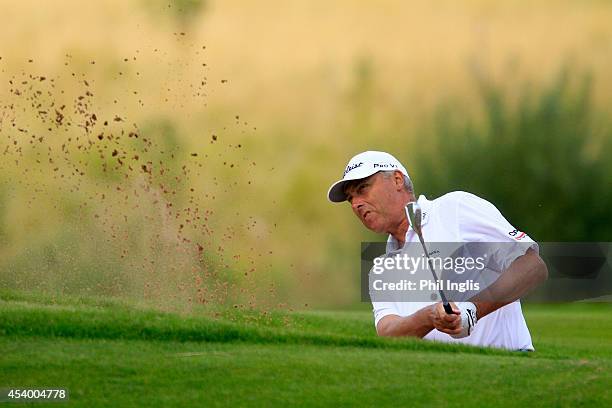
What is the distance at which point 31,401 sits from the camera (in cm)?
323

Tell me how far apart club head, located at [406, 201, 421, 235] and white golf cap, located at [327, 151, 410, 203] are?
122 mm

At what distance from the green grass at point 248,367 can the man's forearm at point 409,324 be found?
36 millimetres

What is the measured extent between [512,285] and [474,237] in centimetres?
20

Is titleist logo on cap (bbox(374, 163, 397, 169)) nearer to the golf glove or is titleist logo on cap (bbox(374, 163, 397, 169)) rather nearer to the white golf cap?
the white golf cap

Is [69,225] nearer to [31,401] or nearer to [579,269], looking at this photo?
[31,401]

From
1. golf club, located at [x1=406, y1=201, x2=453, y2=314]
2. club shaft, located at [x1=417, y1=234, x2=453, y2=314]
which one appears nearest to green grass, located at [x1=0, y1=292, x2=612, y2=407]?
club shaft, located at [x1=417, y1=234, x2=453, y2=314]

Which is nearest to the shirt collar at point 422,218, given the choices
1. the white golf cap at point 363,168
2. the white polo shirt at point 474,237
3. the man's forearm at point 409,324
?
the white polo shirt at point 474,237

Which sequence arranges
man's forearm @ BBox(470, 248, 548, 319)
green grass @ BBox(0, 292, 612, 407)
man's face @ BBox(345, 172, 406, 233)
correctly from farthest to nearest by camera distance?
man's face @ BBox(345, 172, 406, 233)
man's forearm @ BBox(470, 248, 548, 319)
green grass @ BBox(0, 292, 612, 407)

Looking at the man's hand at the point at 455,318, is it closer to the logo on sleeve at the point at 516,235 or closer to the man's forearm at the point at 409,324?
the man's forearm at the point at 409,324

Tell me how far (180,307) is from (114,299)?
0.30 m

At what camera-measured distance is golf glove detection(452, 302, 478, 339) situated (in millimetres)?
3559

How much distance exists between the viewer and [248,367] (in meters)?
3.40

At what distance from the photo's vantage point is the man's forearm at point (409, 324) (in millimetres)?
3705

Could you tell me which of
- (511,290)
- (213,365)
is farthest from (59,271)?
(511,290)
